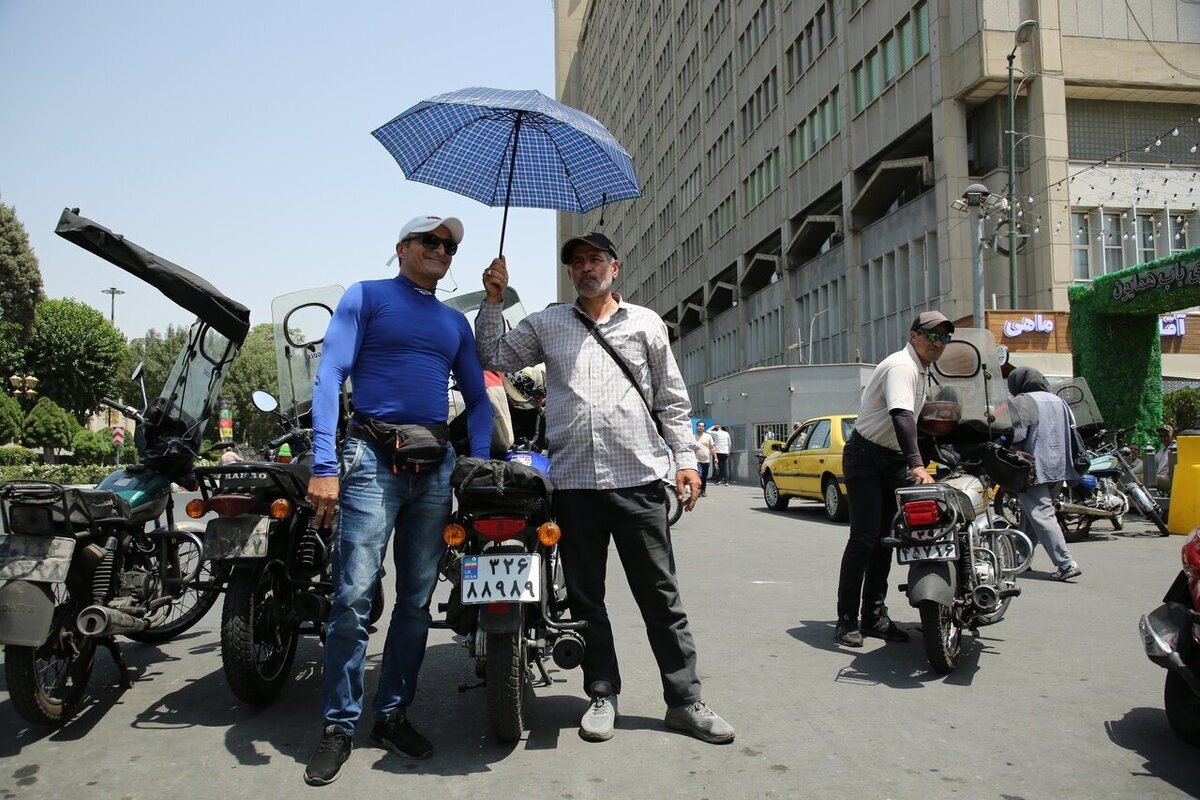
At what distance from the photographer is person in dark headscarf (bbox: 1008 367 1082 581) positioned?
26.8 ft

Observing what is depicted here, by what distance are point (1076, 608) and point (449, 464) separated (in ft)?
16.8

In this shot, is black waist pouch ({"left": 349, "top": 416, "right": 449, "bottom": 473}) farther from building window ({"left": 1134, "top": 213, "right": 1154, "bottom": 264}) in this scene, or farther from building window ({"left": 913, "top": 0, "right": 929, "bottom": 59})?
building window ({"left": 1134, "top": 213, "right": 1154, "bottom": 264})

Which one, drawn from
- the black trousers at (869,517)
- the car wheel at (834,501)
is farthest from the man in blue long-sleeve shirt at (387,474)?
the car wheel at (834,501)

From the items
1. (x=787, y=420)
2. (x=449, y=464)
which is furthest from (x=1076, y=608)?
(x=787, y=420)

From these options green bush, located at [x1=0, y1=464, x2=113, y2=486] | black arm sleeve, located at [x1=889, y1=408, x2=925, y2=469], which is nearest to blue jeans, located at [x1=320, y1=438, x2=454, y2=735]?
black arm sleeve, located at [x1=889, y1=408, x2=925, y2=469]

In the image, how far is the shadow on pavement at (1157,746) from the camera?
3.46m

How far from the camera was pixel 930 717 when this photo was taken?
4191mm

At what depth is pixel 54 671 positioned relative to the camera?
13.4ft

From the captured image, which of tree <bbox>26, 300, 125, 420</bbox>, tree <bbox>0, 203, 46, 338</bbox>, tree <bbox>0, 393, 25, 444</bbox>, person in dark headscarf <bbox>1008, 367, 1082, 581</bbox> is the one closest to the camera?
person in dark headscarf <bbox>1008, 367, 1082, 581</bbox>

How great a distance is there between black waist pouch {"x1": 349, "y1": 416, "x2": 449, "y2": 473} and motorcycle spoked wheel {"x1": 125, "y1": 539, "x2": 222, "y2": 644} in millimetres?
1094

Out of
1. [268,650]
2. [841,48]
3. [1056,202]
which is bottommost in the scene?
[268,650]

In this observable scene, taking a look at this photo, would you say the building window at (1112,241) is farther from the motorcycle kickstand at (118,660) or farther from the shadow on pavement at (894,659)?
the motorcycle kickstand at (118,660)

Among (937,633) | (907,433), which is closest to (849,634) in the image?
(937,633)

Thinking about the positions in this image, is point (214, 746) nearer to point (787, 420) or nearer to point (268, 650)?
point (268, 650)
